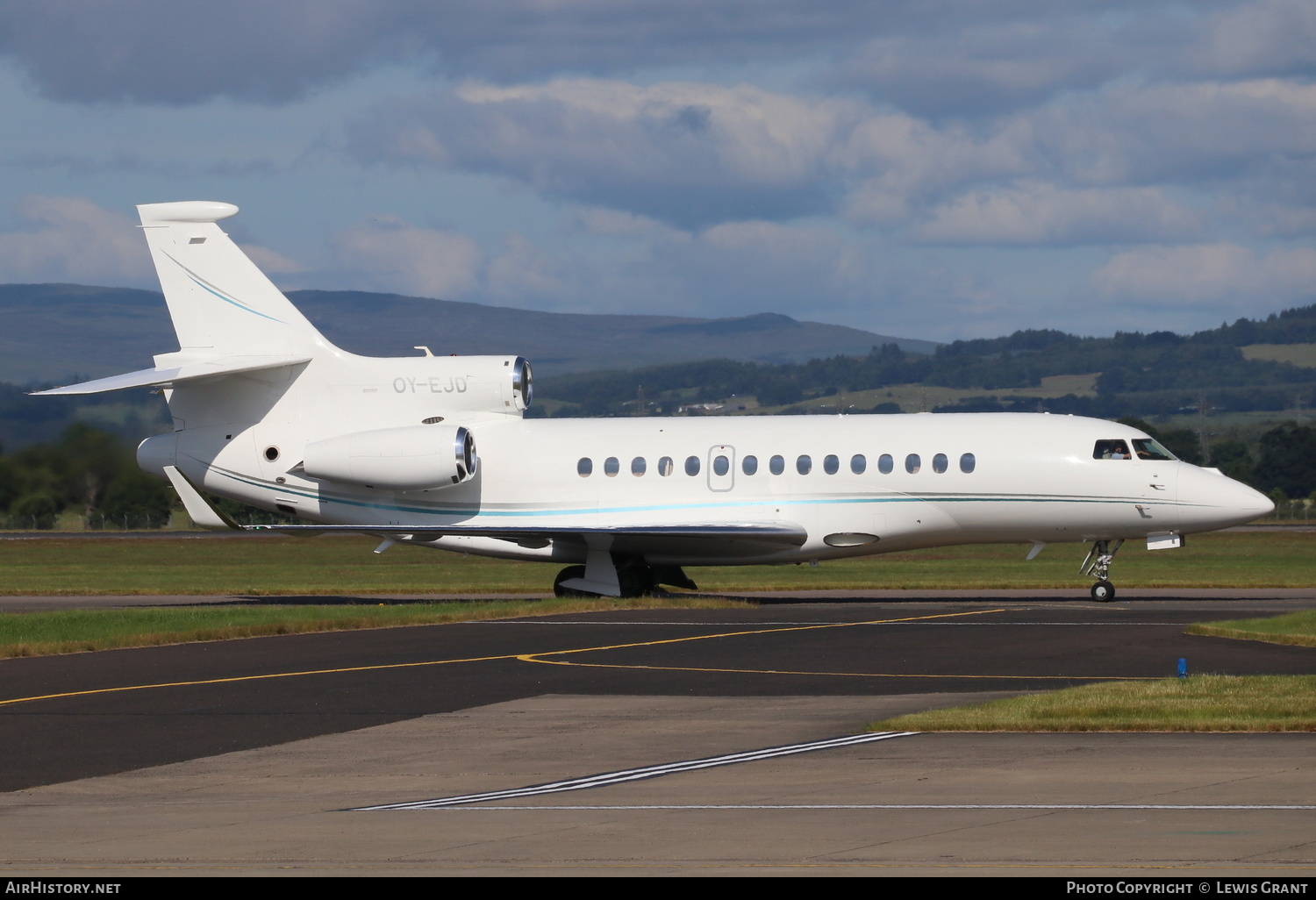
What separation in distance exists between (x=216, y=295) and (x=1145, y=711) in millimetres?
25718

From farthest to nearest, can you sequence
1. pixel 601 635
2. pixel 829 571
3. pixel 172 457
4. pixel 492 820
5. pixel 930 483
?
pixel 829 571
pixel 172 457
pixel 930 483
pixel 601 635
pixel 492 820

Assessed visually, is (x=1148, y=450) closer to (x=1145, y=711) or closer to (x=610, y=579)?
(x=610, y=579)

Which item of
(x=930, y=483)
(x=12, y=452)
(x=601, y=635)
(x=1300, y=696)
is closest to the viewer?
(x=1300, y=696)

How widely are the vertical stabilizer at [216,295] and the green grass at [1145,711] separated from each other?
2324cm

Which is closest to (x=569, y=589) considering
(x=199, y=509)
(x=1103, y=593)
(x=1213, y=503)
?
(x=199, y=509)

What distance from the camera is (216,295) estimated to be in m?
36.2

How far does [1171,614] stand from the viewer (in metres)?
28.6

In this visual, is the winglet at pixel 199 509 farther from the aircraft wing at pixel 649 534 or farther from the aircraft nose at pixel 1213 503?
the aircraft nose at pixel 1213 503

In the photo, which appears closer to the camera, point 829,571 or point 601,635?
point 601,635

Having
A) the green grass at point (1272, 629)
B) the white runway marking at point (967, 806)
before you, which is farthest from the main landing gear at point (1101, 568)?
the white runway marking at point (967, 806)
